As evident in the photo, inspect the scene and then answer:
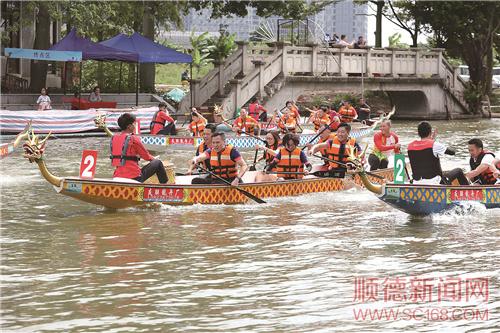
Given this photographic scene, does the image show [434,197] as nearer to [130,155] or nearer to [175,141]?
[130,155]

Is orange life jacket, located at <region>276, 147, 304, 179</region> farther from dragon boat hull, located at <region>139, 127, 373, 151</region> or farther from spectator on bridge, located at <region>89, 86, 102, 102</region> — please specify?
spectator on bridge, located at <region>89, 86, 102, 102</region>

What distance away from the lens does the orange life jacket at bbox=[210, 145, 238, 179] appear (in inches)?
685

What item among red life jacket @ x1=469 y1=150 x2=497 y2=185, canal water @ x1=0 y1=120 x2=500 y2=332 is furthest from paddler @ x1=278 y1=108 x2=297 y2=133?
red life jacket @ x1=469 y1=150 x2=497 y2=185

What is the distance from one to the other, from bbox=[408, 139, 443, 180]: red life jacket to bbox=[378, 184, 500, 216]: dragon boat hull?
44 cm

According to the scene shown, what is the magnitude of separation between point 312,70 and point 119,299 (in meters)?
33.1

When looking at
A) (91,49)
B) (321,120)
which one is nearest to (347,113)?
(321,120)

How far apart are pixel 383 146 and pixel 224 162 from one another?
15.0ft

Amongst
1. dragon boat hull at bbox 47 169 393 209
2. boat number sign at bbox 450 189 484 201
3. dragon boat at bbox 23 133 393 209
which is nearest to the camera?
dragon boat at bbox 23 133 393 209

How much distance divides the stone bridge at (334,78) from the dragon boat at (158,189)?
70.2 feet

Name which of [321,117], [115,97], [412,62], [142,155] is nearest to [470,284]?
[142,155]

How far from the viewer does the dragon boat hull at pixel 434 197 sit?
1559 centimetres

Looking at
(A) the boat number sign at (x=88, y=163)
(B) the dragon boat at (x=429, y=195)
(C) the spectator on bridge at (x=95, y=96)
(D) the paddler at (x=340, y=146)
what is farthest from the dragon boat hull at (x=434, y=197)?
(C) the spectator on bridge at (x=95, y=96)

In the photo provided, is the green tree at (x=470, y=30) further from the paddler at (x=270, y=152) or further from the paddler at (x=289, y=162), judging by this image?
the paddler at (x=289, y=162)

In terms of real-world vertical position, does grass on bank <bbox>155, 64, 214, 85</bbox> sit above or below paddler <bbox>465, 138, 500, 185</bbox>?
above
